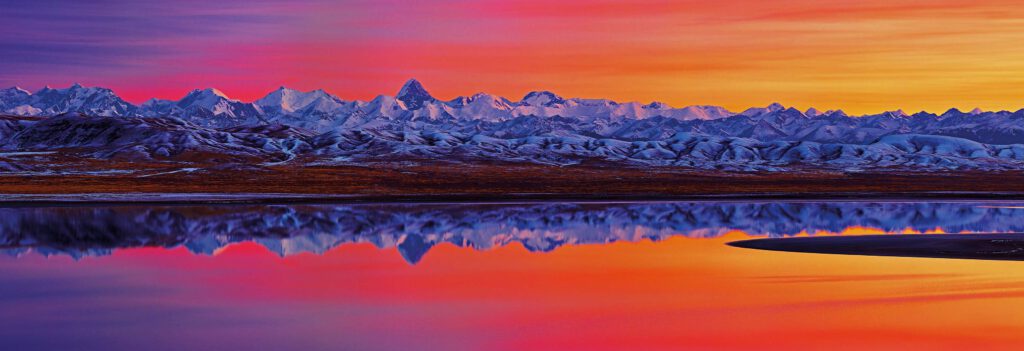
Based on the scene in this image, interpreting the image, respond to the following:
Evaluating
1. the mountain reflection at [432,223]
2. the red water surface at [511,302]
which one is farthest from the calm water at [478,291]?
the mountain reflection at [432,223]

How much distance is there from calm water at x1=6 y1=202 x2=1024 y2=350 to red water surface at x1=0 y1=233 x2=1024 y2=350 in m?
0.08

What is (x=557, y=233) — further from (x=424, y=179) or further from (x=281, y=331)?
(x=424, y=179)

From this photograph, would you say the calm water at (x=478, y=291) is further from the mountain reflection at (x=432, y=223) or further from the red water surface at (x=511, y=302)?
the mountain reflection at (x=432, y=223)

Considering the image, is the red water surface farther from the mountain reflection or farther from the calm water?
the mountain reflection

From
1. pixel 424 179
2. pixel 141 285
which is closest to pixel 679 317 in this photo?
pixel 141 285

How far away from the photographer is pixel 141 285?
29.0 metres

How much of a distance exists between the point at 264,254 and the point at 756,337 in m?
21.3

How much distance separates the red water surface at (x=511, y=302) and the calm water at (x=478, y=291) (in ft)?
0.26

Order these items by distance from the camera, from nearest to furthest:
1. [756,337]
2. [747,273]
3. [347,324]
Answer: [756,337]
[347,324]
[747,273]

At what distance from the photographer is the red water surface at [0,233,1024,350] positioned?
2044cm

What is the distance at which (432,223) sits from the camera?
56.1 meters

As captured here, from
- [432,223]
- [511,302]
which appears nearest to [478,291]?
[511,302]

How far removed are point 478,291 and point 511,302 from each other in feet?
7.68

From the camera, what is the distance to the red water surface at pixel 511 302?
20438 millimetres
